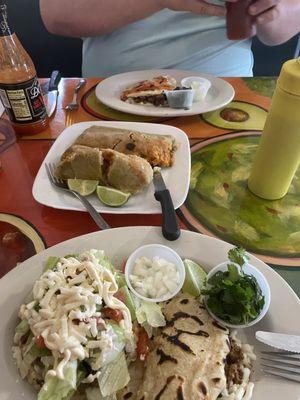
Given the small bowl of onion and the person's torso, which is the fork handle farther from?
the person's torso

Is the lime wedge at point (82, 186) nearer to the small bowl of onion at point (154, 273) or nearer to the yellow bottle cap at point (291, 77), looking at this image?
the small bowl of onion at point (154, 273)

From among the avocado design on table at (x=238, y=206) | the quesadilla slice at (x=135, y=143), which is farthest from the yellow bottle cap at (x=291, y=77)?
the quesadilla slice at (x=135, y=143)

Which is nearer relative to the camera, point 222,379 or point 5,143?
point 222,379

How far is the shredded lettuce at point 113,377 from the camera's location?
2.47 ft

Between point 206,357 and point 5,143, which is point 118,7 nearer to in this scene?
point 5,143

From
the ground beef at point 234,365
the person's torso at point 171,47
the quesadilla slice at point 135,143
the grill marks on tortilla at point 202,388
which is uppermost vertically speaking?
the person's torso at point 171,47

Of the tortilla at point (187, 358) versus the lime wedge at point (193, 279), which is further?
the lime wedge at point (193, 279)

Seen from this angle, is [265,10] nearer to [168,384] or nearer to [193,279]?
[193,279]

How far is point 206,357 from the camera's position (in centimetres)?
78

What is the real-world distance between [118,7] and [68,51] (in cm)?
146

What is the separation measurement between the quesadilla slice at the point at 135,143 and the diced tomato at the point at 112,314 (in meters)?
0.65

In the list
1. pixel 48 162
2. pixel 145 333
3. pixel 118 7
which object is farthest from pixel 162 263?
pixel 118 7

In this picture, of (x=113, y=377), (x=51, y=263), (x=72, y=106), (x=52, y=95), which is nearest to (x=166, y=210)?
(x=51, y=263)

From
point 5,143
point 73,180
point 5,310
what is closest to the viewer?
point 5,310
